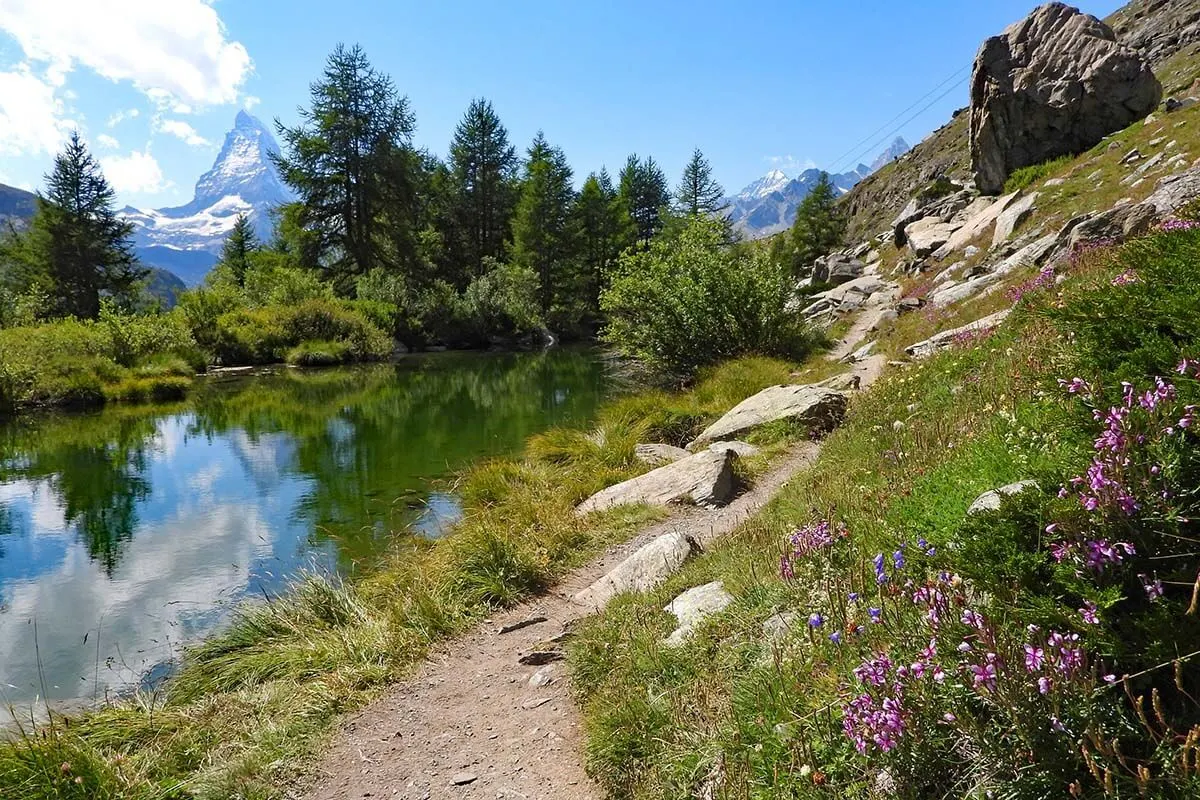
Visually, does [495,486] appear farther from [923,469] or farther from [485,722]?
[923,469]

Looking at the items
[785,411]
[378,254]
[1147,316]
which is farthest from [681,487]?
[378,254]

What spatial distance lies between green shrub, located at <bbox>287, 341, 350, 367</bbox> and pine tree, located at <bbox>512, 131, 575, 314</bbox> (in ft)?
71.8

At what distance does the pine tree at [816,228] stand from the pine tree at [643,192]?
20.5 meters

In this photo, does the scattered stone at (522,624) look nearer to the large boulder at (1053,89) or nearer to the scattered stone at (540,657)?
the scattered stone at (540,657)

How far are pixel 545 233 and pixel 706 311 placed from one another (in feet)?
138

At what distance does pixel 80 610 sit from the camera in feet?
25.9

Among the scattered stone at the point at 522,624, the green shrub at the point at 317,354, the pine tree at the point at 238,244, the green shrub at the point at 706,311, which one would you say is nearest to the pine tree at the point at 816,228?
the green shrub at the point at 317,354

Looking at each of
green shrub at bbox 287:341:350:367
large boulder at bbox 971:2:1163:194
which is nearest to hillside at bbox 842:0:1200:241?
large boulder at bbox 971:2:1163:194

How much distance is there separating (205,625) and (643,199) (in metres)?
73.5

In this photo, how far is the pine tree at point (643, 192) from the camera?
74.8 m

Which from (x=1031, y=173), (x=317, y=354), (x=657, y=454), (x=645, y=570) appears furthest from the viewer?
(x=317, y=354)

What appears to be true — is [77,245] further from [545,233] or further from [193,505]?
[193,505]

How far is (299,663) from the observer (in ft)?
19.3

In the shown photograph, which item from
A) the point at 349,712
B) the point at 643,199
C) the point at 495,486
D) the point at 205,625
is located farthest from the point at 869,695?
the point at 643,199
